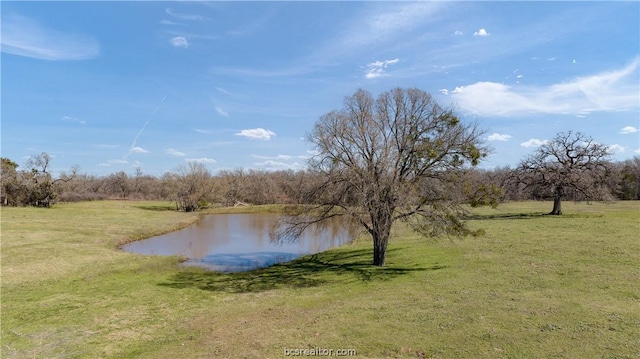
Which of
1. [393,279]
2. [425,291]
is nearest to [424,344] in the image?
[425,291]

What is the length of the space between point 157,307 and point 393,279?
8.86 meters

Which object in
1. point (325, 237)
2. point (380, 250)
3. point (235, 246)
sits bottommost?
point (235, 246)

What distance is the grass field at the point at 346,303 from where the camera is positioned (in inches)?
308

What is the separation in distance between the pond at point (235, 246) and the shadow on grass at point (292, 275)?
5.02 feet

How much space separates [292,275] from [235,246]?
11.5 meters

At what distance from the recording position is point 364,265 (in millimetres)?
16797

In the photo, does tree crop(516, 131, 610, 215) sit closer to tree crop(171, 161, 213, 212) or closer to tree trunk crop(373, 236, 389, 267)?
tree trunk crop(373, 236, 389, 267)

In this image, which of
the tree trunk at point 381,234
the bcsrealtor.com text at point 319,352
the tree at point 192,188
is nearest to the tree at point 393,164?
the tree trunk at point 381,234

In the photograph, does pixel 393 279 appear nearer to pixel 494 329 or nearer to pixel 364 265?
pixel 364 265

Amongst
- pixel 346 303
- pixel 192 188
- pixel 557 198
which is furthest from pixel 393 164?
pixel 192 188

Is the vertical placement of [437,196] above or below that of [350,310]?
above

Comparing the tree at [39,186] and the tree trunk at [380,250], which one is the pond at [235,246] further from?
the tree at [39,186]

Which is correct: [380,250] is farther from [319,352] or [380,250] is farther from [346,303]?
[319,352]

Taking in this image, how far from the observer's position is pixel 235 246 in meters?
26.4
